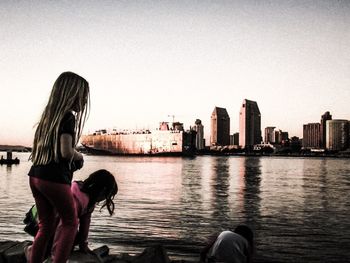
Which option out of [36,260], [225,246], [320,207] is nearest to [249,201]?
[320,207]

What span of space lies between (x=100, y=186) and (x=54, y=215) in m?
0.56

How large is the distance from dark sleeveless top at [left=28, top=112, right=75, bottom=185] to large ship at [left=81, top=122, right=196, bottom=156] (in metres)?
161

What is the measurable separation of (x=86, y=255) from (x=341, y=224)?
39.8 ft

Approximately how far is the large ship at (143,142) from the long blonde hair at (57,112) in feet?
526

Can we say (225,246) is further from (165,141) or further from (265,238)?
(165,141)

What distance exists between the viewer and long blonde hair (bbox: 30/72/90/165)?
115 inches

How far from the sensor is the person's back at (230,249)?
4.40 meters

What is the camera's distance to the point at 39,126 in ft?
10.1

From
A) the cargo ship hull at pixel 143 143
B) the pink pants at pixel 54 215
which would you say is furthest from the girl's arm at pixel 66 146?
the cargo ship hull at pixel 143 143

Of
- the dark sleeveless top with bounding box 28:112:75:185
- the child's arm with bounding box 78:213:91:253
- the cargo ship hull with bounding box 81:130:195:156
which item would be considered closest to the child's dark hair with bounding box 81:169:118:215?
the child's arm with bounding box 78:213:91:253

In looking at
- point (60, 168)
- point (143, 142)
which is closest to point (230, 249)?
point (60, 168)

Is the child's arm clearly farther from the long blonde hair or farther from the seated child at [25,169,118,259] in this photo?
the long blonde hair

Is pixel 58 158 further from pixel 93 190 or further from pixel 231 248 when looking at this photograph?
pixel 231 248

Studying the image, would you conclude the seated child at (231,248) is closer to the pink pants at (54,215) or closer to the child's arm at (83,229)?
the child's arm at (83,229)
